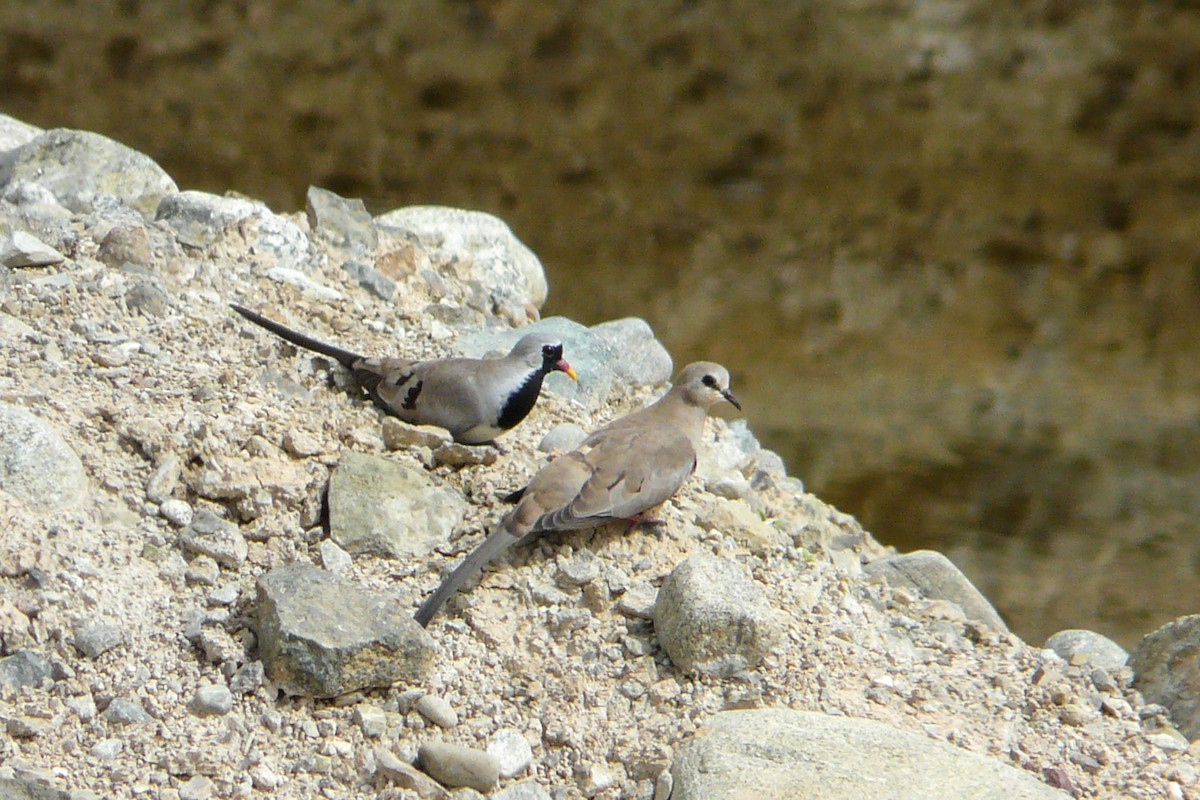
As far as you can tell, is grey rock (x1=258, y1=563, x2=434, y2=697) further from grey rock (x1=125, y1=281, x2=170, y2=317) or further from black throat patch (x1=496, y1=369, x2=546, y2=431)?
grey rock (x1=125, y1=281, x2=170, y2=317)

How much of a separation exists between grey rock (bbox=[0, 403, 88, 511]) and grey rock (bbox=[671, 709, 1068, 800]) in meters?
1.48

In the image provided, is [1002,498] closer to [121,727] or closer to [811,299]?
[811,299]

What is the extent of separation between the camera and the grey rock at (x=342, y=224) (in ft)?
15.3

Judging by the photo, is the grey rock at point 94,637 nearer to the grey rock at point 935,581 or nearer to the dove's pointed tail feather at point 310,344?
the dove's pointed tail feather at point 310,344

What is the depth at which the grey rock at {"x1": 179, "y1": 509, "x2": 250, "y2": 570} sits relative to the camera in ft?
10.9

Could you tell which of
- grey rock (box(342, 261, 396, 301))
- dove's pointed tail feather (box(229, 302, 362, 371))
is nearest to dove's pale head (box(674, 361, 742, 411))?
dove's pointed tail feather (box(229, 302, 362, 371))

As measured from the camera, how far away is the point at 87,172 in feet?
15.4

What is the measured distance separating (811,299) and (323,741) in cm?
747

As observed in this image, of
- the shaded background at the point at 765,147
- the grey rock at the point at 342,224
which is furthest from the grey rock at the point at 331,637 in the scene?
the shaded background at the point at 765,147

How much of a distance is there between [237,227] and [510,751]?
6.87 ft

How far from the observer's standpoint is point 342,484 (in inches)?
138

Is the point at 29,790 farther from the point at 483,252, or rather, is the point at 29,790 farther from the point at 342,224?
the point at 483,252

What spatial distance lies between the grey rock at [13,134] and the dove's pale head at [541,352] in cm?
228

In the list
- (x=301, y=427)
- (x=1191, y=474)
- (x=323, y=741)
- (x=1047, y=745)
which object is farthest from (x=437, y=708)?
(x=1191, y=474)
